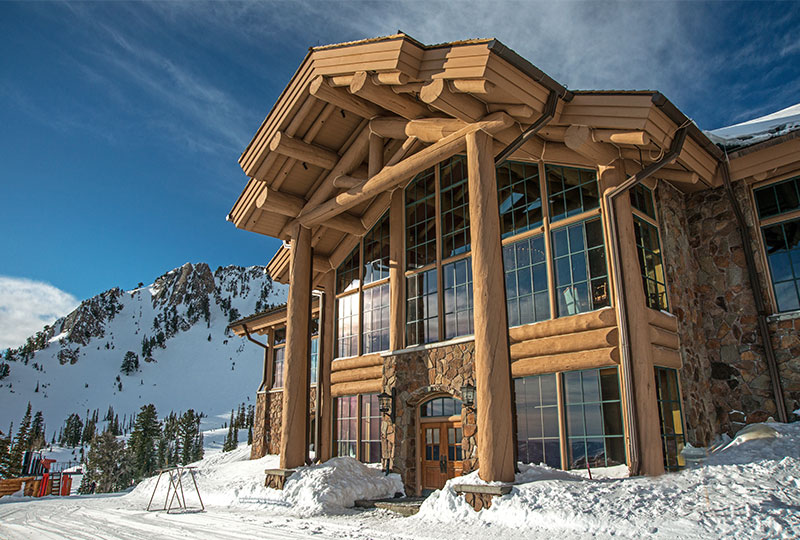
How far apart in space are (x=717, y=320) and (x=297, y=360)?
790 cm

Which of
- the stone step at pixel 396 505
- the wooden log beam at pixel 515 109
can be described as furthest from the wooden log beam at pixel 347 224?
the stone step at pixel 396 505

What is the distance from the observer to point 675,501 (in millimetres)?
6117

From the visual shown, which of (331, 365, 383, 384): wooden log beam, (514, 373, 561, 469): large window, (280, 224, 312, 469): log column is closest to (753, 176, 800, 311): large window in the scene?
(514, 373, 561, 469): large window

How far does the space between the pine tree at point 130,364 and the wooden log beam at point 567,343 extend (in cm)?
16023

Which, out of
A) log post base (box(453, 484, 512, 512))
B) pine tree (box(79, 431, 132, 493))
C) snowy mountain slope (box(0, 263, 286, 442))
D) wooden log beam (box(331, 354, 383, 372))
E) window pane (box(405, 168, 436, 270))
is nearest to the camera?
log post base (box(453, 484, 512, 512))

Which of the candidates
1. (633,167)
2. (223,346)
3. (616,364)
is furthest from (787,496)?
(223,346)

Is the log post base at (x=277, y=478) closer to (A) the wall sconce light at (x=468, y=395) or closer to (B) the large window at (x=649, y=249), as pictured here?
(A) the wall sconce light at (x=468, y=395)

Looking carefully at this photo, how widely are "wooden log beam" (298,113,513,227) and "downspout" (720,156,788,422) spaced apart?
383 cm

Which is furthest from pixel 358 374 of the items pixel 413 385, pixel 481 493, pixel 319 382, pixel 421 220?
pixel 481 493

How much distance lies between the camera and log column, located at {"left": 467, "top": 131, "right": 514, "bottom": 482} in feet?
24.3

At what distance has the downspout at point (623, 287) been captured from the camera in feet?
25.0

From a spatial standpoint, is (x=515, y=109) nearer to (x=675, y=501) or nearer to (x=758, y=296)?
(x=758, y=296)

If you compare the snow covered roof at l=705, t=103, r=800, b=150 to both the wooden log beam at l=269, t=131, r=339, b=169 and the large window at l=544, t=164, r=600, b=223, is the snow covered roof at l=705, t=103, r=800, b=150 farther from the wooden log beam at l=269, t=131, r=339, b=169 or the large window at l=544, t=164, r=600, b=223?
the wooden log beam at l=269, t=131, r=339, b=169

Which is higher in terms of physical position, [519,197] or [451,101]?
[451,101]
